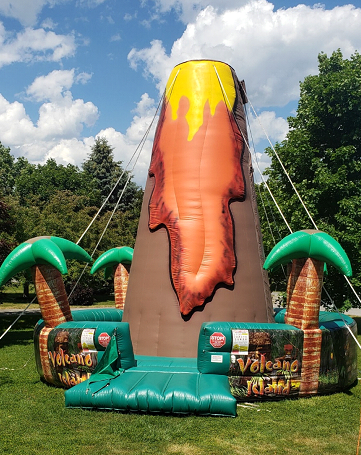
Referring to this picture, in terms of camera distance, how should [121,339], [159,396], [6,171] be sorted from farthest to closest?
[6,171] → [121,339] → [159,396]

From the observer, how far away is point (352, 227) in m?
14.2

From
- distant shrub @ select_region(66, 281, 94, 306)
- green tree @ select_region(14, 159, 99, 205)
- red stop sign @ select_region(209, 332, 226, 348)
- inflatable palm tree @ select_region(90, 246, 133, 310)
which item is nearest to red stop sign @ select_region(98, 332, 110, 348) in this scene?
red stop sign @ select_region(209, 332, 226, 348)

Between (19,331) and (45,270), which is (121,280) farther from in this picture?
(19,331)

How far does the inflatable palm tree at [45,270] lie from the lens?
6.84 m

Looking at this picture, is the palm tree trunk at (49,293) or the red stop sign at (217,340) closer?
the red stop sign at (217,340)

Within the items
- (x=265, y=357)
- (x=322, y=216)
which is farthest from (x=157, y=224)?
(x=322, y=216)

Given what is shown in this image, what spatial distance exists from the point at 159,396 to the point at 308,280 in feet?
8.87

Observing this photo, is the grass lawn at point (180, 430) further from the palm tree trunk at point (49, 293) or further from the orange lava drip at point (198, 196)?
the orange lava drip at point (198, 196)

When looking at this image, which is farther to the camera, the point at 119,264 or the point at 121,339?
the point at 119,264

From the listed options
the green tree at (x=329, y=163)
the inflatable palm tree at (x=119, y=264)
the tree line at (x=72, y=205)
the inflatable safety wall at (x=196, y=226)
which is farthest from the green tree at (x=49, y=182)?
the inflatable safety wall at (x=196, y=226)

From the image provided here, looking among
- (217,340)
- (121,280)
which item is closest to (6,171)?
(121,280)

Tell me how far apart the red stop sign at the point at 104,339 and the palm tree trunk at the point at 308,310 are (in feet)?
8.71

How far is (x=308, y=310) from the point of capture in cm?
659

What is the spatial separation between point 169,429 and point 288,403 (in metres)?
1.92
